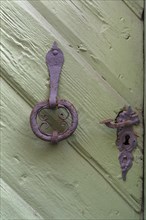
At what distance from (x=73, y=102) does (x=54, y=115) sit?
55 mm

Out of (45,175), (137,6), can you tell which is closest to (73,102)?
(45,175)

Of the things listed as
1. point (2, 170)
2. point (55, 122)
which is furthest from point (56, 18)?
point (2, 170)

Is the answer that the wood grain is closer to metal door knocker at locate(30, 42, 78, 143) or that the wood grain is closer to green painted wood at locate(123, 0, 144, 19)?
metal door knocker at locate(30, 42, 78, 143)

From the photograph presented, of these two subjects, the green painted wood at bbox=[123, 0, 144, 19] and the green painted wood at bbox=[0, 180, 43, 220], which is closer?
the green painted wood at bbox=[0, 180, 43, 220]

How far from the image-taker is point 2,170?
1022mm

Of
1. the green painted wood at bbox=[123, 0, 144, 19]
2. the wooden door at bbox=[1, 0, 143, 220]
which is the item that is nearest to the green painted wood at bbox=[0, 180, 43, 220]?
the wooden door at bbox=[1, 0, 143, 220]

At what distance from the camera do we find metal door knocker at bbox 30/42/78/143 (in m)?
1.01

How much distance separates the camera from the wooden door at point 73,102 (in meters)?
1.03

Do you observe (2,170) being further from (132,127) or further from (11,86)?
(132,127)

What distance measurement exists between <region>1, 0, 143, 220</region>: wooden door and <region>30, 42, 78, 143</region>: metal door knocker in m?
0.02

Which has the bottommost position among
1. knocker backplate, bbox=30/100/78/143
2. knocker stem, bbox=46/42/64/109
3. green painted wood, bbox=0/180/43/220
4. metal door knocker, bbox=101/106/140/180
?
metal door knocker, bbox=101/106/140/180

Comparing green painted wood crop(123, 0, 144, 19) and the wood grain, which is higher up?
green painted wood crop(123, 0, 144, 19)

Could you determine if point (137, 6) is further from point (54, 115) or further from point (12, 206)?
point (12, 206)

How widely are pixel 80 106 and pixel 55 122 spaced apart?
2.8 inches
